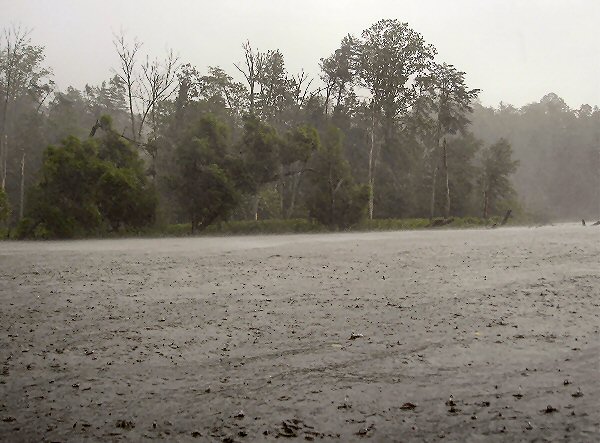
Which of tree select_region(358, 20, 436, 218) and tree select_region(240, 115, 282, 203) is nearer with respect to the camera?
tree select_region(240, 115, 282, 203)

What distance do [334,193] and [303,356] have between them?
90.6 feet

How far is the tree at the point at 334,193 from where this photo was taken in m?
32.6

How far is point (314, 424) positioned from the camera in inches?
146

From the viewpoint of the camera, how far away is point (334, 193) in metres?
32.8

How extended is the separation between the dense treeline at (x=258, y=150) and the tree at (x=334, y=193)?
7 centimetres

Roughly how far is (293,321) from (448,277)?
4115 mm

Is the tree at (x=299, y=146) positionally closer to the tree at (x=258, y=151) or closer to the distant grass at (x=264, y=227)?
the tree at (x=258, y=151)

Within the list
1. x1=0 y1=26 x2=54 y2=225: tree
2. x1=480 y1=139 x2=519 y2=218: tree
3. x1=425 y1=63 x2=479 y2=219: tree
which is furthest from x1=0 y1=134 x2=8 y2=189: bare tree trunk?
x1=480 y1=139 x2=519 y2=218: tree

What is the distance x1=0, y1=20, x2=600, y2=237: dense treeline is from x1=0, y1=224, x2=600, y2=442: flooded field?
17257 millimetres

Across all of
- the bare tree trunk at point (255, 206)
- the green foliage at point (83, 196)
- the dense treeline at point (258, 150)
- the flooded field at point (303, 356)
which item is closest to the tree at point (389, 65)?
the dense treeline at point (258, 150)

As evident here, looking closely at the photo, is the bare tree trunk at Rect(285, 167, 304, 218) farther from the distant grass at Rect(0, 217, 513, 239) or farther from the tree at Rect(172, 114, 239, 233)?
the tree at Rect(172, 114, 239, 233)

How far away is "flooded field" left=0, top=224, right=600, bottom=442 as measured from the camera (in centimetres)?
372

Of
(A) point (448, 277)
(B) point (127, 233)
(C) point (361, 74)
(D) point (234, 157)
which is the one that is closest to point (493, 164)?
(C) point (361, 74)

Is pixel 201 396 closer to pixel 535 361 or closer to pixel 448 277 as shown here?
pixel 535 361
